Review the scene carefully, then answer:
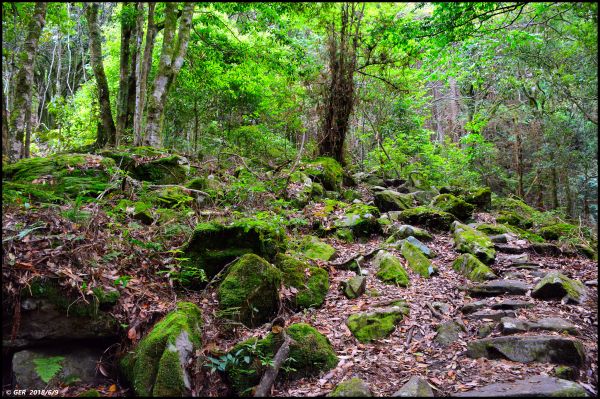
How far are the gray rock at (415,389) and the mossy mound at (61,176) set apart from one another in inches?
186

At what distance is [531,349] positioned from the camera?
3.77 m

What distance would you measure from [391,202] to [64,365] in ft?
25.6

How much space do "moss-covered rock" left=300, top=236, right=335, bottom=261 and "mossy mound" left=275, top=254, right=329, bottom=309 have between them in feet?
1.91

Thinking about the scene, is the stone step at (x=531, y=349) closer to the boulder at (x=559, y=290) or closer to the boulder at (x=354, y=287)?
the boulder at (x=559, y=290)

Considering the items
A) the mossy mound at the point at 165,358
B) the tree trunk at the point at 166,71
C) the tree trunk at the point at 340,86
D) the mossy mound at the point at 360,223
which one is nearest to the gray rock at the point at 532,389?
the mossy mound at the point at 165,358

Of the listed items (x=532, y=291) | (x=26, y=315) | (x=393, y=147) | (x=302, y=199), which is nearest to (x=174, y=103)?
(x=302, y=199)

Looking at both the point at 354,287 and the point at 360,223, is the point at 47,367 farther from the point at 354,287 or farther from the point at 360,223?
the point at 360,223

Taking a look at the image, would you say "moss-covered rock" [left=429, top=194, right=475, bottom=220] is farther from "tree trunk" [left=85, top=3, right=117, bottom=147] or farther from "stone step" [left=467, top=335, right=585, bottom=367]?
"tree trunk" [left=85, top=3, right=117, bottom=147]

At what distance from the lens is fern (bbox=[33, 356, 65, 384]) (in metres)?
3.32

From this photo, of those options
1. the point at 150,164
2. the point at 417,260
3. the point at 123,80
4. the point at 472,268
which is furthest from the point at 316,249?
the point at 123,80

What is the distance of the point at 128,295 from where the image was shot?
4.20 m

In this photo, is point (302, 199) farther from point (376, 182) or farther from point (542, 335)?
point (542, 335)

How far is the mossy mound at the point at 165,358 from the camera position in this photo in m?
3.38

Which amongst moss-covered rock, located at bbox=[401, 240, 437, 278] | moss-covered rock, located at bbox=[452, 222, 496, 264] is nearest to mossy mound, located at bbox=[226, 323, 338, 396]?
moss-covered rock, located at bbox=[401, 240, 437, 278]
